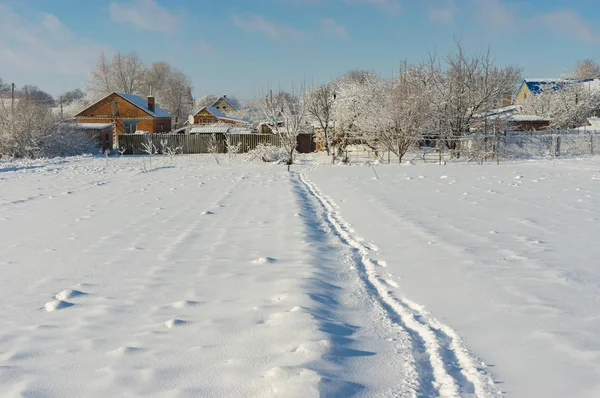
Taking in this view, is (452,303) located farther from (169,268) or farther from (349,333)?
(169,268)

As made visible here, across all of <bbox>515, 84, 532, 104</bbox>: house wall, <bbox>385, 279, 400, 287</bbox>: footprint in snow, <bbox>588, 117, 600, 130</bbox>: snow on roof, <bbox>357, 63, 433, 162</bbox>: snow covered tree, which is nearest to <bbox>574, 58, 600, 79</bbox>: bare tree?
<bbox>515, 84, 532, 104</bbox>: house wall

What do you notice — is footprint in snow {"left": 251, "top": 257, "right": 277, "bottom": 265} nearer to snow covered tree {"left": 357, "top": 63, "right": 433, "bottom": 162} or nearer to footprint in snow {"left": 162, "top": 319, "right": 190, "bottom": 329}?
footprint in snow {"left": 162, "top": 319, "right": 190, "bottom": 329}

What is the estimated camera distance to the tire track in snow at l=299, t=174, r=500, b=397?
2873 mm

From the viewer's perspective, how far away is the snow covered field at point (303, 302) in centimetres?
296

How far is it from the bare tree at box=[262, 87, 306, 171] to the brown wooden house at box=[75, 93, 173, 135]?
21.9 metres

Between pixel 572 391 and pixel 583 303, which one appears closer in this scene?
pixel 572 391

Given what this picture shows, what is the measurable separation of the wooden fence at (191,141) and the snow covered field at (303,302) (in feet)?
83.6

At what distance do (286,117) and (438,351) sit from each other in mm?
22654

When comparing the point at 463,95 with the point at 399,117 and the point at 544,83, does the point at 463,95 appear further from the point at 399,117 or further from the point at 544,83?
the point at 544,83

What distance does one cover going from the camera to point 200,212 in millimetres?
9508

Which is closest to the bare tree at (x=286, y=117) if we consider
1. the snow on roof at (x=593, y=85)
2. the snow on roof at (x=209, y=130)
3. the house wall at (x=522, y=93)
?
the snow on roof at (x=209, y=130)

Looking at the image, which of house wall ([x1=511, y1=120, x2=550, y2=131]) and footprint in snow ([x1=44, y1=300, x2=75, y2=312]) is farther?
house wall ([x1=511, y1=120, x2=550, y2=131])

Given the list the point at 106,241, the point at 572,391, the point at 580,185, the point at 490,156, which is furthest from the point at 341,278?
the point at 490,156

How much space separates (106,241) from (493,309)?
5172mm
